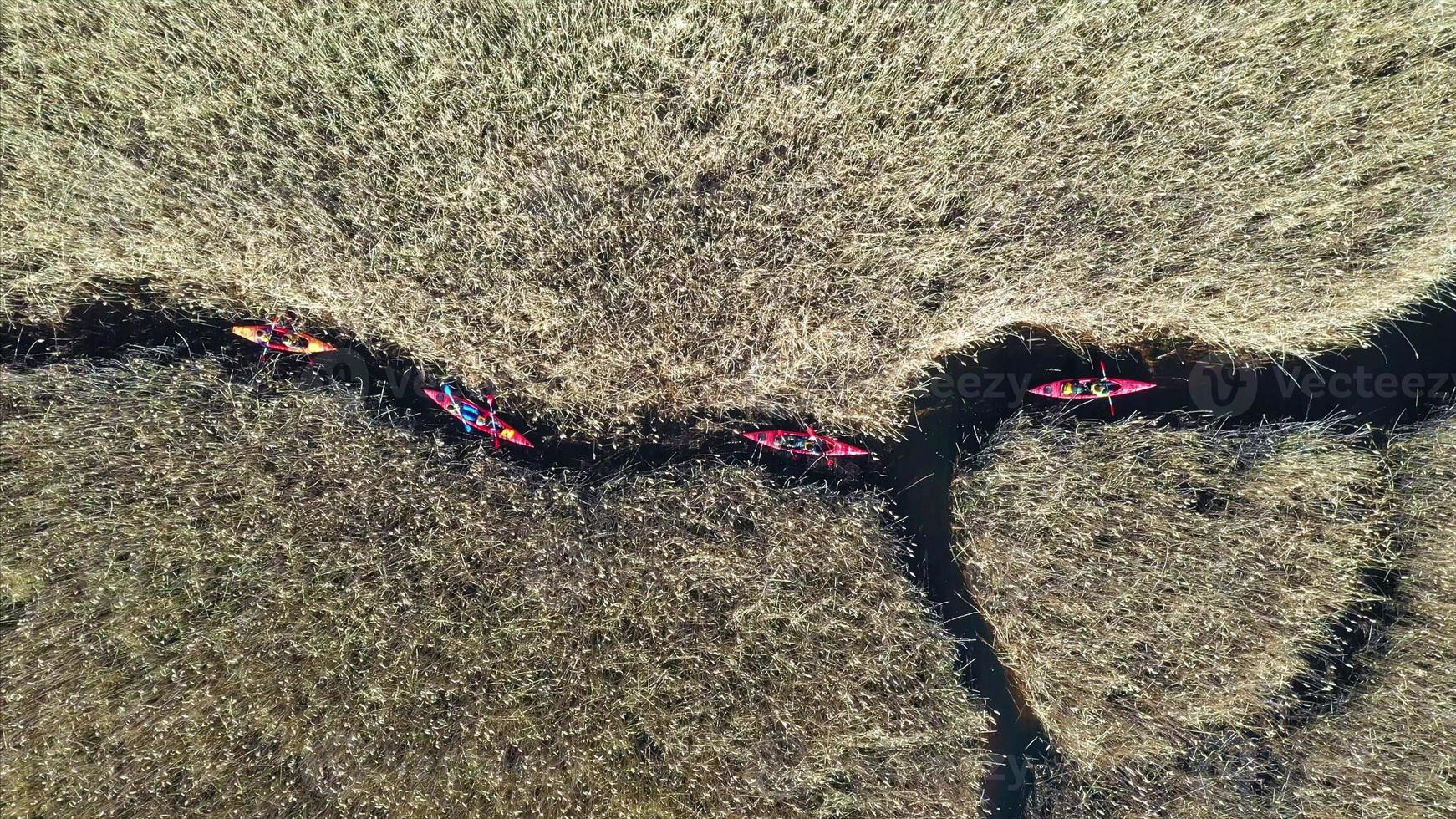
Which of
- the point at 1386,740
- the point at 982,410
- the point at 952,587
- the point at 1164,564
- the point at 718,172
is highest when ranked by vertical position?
the point at 718,172

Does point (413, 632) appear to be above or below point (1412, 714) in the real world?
below

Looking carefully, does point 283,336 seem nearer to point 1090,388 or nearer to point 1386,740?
point 1090,388

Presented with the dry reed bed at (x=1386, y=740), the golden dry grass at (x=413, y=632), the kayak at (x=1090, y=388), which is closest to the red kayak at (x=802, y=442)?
the golden dry grass at (x=413, y=632)

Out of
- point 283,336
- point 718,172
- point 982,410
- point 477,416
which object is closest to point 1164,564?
point 982,410

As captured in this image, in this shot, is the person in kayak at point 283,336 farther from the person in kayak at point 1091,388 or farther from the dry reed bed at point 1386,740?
the dry reed bed at point 1386,740

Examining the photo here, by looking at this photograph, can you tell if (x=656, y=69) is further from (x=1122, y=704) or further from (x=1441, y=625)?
(x=1441, y=625)
